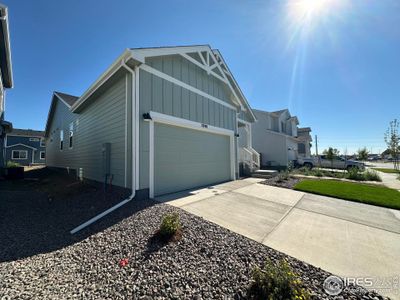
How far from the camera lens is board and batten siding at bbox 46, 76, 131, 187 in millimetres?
5973

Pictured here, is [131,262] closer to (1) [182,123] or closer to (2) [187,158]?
(2) [187,158]

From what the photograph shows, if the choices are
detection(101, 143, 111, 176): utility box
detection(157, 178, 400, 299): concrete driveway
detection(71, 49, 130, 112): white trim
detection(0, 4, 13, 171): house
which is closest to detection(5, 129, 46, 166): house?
detection(0, 4, 13, 171): house

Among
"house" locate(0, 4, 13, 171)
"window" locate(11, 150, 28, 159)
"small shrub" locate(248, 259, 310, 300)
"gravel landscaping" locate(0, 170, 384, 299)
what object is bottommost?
"gravel landscaping" locate(0, 170, 384, 299)

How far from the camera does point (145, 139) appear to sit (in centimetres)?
543

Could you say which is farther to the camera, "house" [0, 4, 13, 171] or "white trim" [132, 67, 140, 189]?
"house" [0, 4, 13, 171]

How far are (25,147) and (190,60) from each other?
32645 millimetres

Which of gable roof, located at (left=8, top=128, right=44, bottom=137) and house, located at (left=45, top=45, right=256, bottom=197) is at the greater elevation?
gable roof, located at (left=8, top=128, right=44, bottom=137)

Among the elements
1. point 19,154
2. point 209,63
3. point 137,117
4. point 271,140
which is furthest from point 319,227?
point 19,154

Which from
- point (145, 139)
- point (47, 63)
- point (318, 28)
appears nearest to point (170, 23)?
point (145, 139)

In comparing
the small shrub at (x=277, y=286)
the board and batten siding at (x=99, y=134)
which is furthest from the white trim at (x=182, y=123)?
the small shrub at (x=277, y=286)

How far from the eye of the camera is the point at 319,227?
365cm

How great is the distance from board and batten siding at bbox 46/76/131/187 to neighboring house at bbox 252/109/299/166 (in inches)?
608

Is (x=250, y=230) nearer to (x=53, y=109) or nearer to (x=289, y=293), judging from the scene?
(x=289, y=293)

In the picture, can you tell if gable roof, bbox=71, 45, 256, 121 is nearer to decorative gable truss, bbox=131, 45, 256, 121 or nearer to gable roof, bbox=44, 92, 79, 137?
decorative gable truss, bbox=131, 45, 256, 121
